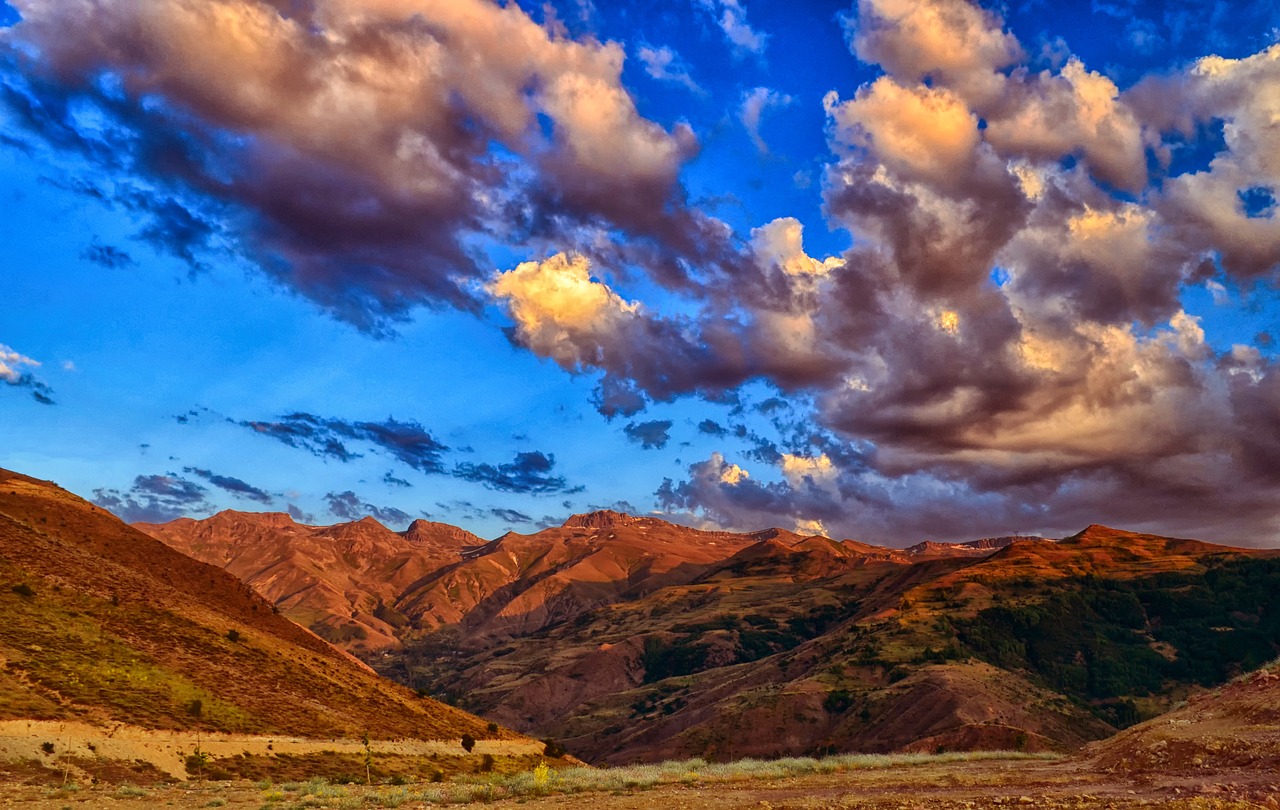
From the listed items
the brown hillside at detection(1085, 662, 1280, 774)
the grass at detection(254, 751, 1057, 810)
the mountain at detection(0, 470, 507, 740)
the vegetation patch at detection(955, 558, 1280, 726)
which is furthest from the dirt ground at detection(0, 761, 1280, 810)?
the vegetation patch at detection(955, 558, 1280, 726)

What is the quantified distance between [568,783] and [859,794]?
14.8 meters

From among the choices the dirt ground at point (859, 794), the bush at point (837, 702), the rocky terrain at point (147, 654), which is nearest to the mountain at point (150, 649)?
the rocky terrain at point (147, 654)

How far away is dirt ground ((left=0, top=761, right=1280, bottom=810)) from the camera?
22.9m

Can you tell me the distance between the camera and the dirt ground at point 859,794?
2291cm

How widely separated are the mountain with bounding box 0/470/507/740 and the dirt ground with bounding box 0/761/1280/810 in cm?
2639

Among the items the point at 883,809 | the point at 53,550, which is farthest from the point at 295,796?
the point at 53,550

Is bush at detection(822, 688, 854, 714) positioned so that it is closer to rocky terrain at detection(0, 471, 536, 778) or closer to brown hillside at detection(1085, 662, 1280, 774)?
rocky terrain at detection(0, 471, 536, 778)

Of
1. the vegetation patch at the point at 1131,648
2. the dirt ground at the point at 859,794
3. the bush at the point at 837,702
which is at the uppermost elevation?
the dirt ground at the point at 859,794

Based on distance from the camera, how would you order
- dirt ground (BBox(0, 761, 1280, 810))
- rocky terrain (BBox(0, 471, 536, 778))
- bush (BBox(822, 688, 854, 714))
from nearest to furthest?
dirt ground (BBox(0, 761, 1280, 810)) → rocky terrain (BBox(0, 471, 536, 778)) → bush (BBox(822, 688, 854, 714))

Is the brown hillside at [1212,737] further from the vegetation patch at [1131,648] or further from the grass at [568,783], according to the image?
the vegetation patch at [1131,648]

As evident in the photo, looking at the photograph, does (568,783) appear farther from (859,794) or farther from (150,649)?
(150,649)

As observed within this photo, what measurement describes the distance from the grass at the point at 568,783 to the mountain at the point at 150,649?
30.5 metres

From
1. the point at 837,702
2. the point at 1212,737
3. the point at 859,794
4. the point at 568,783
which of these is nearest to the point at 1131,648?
the point at 837,702

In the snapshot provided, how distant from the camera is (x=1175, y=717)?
40.1 meters
